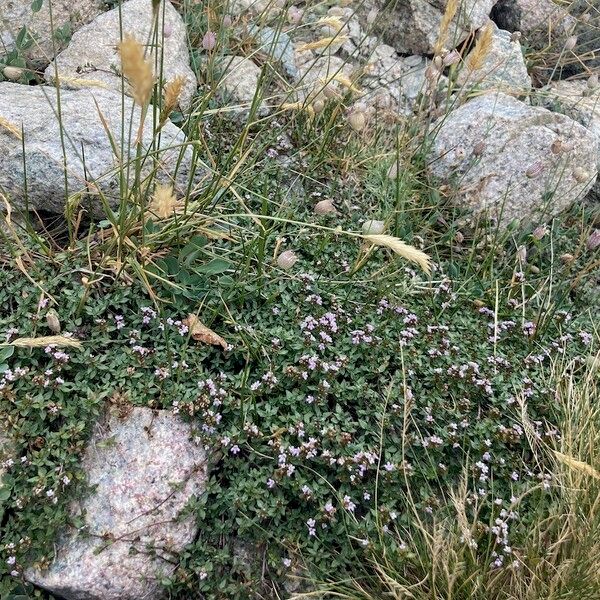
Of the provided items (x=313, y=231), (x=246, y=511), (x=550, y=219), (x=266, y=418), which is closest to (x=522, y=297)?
(x=550, y=219)

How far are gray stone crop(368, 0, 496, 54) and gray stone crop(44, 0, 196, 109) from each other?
1.67m

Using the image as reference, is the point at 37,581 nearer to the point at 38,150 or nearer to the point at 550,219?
the point at 38,150

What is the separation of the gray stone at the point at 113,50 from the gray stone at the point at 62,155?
505mm

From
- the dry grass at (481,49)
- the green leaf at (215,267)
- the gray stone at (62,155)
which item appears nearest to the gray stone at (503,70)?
the dry grass at (481,49)

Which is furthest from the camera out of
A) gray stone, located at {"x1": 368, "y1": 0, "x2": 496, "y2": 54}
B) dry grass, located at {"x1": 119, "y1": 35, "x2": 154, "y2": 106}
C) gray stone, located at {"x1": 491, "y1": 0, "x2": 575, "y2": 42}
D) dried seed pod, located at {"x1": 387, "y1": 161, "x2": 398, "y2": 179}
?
gray stone, located at {"x1": 491, "y1": 0, "x2": 575, "y2": 42}

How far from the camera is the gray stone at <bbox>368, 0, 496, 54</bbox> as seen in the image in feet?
14.5

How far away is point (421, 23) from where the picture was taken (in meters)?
4.44

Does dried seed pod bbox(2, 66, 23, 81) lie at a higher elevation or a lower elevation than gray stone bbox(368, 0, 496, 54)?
lower

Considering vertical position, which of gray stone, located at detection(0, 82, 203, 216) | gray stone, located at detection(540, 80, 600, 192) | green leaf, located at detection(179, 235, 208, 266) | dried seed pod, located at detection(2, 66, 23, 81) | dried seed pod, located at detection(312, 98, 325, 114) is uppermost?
gray stone, located at detection(540, 80, 600, 192)

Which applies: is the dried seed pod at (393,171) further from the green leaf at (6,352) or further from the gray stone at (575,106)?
the green leaf at (6,352)

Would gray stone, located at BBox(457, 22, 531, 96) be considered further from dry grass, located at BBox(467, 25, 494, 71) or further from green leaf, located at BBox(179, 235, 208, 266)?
green leaf, located at BBox(179, 235, 208, 266)

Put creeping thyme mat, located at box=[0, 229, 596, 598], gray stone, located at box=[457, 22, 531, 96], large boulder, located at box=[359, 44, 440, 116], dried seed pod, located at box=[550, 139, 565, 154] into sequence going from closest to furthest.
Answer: creeping thyme mat, located at box=[0, 229, 596, 598]
dried seed pod, located at box=[550, 139, 565, 154]
large boulder, located at box=[359, 44, 440, 116]
gray stone, located at box=[457, 22, 531, 96]

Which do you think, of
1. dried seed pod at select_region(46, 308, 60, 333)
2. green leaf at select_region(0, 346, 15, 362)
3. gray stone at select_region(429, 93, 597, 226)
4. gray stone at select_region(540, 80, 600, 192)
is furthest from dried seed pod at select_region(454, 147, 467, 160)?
green leaf at select_region(0, 346, 15, 362)

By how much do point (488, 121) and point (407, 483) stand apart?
227cm
